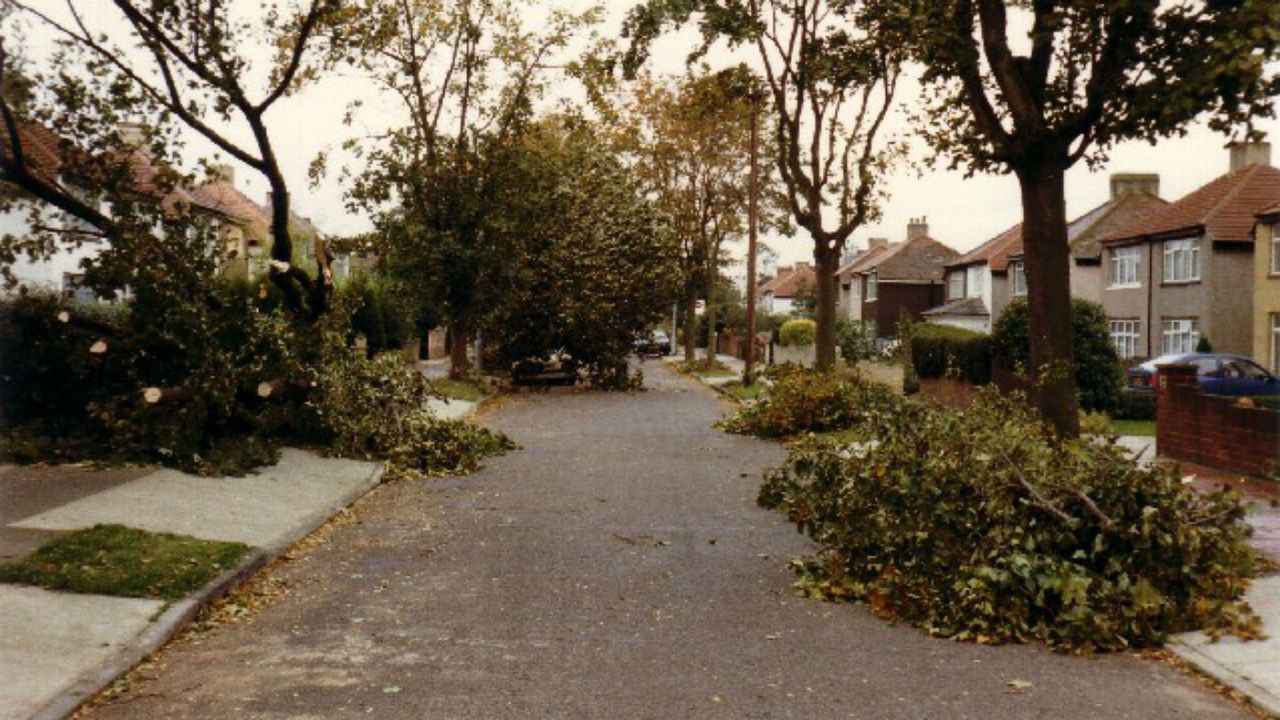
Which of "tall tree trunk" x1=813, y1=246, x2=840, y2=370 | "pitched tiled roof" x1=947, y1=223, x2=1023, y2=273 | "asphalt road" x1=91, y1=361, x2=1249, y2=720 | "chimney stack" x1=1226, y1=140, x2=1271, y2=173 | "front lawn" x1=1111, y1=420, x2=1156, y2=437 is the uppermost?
"chimney stack" x1=1226, y1=140, x2=1271, y2=173

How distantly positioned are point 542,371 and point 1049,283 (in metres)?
28.4

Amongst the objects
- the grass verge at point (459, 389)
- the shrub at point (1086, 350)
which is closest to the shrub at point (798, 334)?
the grass verge at point (459, 389)

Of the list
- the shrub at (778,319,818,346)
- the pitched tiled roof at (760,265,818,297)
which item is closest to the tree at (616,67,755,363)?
the shrub at (778,319,818,346)

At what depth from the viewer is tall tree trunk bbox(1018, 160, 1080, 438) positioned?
1221cm

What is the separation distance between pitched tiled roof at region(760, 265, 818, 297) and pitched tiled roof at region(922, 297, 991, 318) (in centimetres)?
4328

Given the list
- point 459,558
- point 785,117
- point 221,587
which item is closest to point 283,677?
point 221,587

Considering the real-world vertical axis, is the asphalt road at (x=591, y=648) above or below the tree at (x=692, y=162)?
below

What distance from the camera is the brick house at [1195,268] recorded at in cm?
4012

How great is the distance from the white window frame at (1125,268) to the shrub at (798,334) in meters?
13.4

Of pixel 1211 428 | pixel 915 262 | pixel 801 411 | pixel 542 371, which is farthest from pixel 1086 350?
pixel 915 262

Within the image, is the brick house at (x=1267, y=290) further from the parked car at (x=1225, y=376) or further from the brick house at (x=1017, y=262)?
the brick house at (x=1017, y=262)

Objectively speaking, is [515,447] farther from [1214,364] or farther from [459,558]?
[1214,364]

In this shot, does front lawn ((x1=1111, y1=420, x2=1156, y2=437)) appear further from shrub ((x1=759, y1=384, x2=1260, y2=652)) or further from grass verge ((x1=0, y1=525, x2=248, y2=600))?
grass verge ((x1=0, y1=525, x2=248, y2=600))

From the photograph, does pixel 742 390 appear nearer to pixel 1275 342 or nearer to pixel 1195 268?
pixel 1275 342
